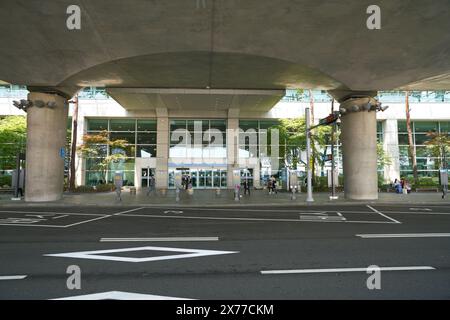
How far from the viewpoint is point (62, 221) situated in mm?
12250

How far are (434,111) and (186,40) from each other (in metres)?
36.8

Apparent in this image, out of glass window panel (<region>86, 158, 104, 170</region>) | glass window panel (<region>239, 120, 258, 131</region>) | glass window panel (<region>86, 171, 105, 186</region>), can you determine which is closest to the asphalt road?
glass window panel (<region>86, 158, 104, 170</region>)

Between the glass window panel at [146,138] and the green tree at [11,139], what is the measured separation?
1173cm

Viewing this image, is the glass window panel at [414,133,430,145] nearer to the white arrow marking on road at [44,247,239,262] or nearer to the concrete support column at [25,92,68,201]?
the concrete support column at [25,92,68,201]

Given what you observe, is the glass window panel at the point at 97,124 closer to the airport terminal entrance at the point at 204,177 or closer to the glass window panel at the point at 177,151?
the glass window panel at the point at 177,151

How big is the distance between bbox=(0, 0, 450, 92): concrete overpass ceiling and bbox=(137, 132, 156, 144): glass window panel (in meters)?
17.6

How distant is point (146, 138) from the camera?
3906 cm

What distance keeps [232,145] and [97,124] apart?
1668 cm

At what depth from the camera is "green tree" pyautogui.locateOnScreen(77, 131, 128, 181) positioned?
1353 inches

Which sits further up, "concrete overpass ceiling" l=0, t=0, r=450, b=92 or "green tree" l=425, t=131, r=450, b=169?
"concrete overpass ceiling" l=0, t=0, r=450, b=92

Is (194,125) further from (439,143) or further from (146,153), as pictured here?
(439,143)

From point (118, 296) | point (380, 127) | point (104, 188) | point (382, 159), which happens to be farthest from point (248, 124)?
point (118, 296)

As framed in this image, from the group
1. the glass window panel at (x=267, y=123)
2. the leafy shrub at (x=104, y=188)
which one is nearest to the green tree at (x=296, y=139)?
the glass window panel at (x=267, y=123)

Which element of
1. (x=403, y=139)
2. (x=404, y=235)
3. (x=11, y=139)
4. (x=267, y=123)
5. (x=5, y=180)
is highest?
(x=267, y=123)
